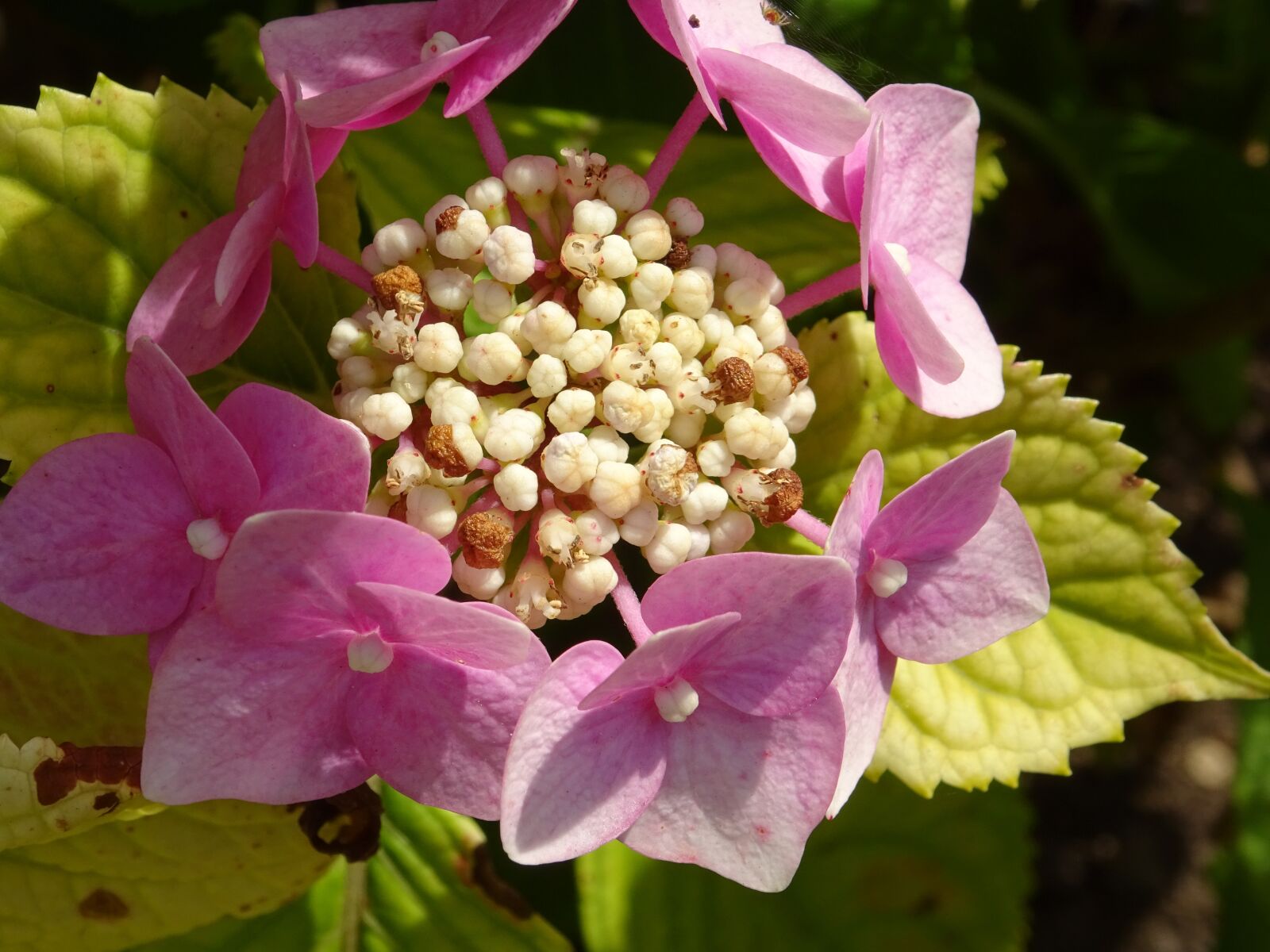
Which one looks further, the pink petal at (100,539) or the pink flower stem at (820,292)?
the pink flower stem at (820,292)

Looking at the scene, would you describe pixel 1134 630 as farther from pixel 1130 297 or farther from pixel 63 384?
pixel 1130 297


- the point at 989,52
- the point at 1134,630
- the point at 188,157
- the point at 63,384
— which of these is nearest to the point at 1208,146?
the point at 989,52

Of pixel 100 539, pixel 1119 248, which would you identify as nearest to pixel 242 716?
pixel 100 539

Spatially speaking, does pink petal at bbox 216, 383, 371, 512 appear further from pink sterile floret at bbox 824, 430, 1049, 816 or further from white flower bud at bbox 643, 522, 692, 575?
pink sterile floret at bbox 824, 430, 1049, 816

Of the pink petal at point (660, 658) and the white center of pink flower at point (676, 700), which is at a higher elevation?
the pink petal at point (660, 658)

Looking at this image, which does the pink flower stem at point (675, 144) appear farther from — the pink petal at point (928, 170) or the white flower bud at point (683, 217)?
the pink petal at point (928, 170)

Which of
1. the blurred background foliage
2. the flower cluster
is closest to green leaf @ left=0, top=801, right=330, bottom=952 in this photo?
the flower cluster

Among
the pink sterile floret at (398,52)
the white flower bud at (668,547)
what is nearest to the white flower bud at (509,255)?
the pink sterile floret at (398,52)
